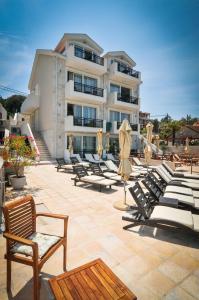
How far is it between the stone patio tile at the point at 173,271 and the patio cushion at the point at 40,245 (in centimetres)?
191

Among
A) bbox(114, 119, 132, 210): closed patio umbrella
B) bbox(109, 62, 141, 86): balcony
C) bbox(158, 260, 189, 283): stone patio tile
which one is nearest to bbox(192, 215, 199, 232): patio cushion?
bbox(158, 260, 189, 283): stone patio tile

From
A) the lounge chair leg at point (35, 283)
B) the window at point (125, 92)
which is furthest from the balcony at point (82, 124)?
the lounge chair leg at point (35, 283)

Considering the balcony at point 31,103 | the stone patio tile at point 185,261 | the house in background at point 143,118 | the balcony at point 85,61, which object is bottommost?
the stone patio tile at point 185,261

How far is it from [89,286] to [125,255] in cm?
158

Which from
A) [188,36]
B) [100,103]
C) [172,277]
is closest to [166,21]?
[188,36]

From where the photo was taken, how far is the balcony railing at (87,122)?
18880 mm

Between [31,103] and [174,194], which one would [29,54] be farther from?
[174,194]

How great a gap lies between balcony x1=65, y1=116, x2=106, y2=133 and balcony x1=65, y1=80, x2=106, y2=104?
2304 mm

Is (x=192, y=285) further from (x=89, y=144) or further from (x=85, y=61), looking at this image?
(x=85, y=61)

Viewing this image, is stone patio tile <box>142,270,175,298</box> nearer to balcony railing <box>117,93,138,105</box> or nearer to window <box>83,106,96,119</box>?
window <box>83,106,96,119</box>

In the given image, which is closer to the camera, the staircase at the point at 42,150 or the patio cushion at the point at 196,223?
the patio cushion at the point at 196,223

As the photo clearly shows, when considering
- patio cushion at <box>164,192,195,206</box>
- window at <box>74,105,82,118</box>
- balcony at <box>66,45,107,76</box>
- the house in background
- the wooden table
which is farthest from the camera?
the house in background

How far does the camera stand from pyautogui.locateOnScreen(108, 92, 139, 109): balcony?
21.5 metres

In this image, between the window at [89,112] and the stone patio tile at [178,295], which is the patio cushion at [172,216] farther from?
the window at [89,112]
